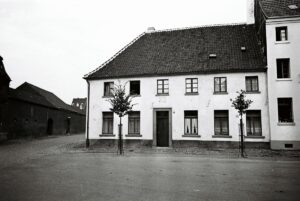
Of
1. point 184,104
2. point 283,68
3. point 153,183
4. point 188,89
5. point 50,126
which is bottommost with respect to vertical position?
point 153,183

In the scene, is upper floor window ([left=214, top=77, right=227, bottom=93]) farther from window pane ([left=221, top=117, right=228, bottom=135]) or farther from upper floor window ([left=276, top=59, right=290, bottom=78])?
upper floor window ([left=276, top=59, right=290, bottom=78])

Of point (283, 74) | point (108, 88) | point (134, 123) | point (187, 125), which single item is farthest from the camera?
point (108, 88)

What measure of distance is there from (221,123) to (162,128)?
15.2 ft

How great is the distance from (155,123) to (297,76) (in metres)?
10.9

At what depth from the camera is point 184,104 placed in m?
19.9

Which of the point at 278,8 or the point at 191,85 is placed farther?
the point at 191,85

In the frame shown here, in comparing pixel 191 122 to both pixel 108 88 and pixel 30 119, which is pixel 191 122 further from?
pixel 30 119

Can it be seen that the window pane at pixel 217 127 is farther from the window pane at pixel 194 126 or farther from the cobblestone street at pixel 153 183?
the cobblestone street at pixel 153 183

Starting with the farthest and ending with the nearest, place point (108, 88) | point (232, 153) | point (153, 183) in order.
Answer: point (108, 88) → point (232, 153) → point (153, 183)

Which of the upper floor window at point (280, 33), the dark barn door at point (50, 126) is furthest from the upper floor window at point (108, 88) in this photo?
the dark barn door at point (50, 126)

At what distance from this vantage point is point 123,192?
665cm

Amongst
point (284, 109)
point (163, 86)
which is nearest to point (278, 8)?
point (284, 109)

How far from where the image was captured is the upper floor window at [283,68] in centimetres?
1844

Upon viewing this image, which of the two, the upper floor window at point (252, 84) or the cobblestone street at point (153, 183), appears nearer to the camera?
the cobblestone street at point (153, 183)
